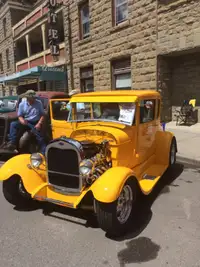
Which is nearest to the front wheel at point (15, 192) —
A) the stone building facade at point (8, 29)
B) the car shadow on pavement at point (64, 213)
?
the car shadow on pavement at point (64, 213)

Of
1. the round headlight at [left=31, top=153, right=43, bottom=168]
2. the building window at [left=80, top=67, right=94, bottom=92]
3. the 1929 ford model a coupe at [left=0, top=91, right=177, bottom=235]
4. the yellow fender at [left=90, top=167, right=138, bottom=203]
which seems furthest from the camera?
the building window at [left=80, top=67, right=94, bottom=92]

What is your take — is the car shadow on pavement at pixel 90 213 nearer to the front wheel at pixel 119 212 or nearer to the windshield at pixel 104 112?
the front wheel at pixel 119 212

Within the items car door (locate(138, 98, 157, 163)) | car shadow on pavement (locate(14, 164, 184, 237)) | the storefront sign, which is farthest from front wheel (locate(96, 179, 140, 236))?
the storefront sign

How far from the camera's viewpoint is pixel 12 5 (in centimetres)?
2255

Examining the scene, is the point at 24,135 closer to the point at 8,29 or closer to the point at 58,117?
the point at 58,117

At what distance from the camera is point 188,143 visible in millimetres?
7133

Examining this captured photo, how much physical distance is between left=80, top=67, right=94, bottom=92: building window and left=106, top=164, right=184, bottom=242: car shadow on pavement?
30.9ft

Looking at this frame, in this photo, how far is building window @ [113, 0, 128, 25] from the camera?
36.6 ft

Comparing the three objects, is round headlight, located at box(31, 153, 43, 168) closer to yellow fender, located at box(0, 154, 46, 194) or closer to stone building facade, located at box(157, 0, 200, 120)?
yellow fender, located at box(0, 154, 46, 194)

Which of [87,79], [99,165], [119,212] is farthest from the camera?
[87,79]

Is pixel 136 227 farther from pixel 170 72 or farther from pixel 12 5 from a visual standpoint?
pixel 12 5

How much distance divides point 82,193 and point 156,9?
30.1 ft

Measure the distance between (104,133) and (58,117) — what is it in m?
2.86

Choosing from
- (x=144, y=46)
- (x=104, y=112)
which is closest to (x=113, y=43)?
(x=144, y=46)
